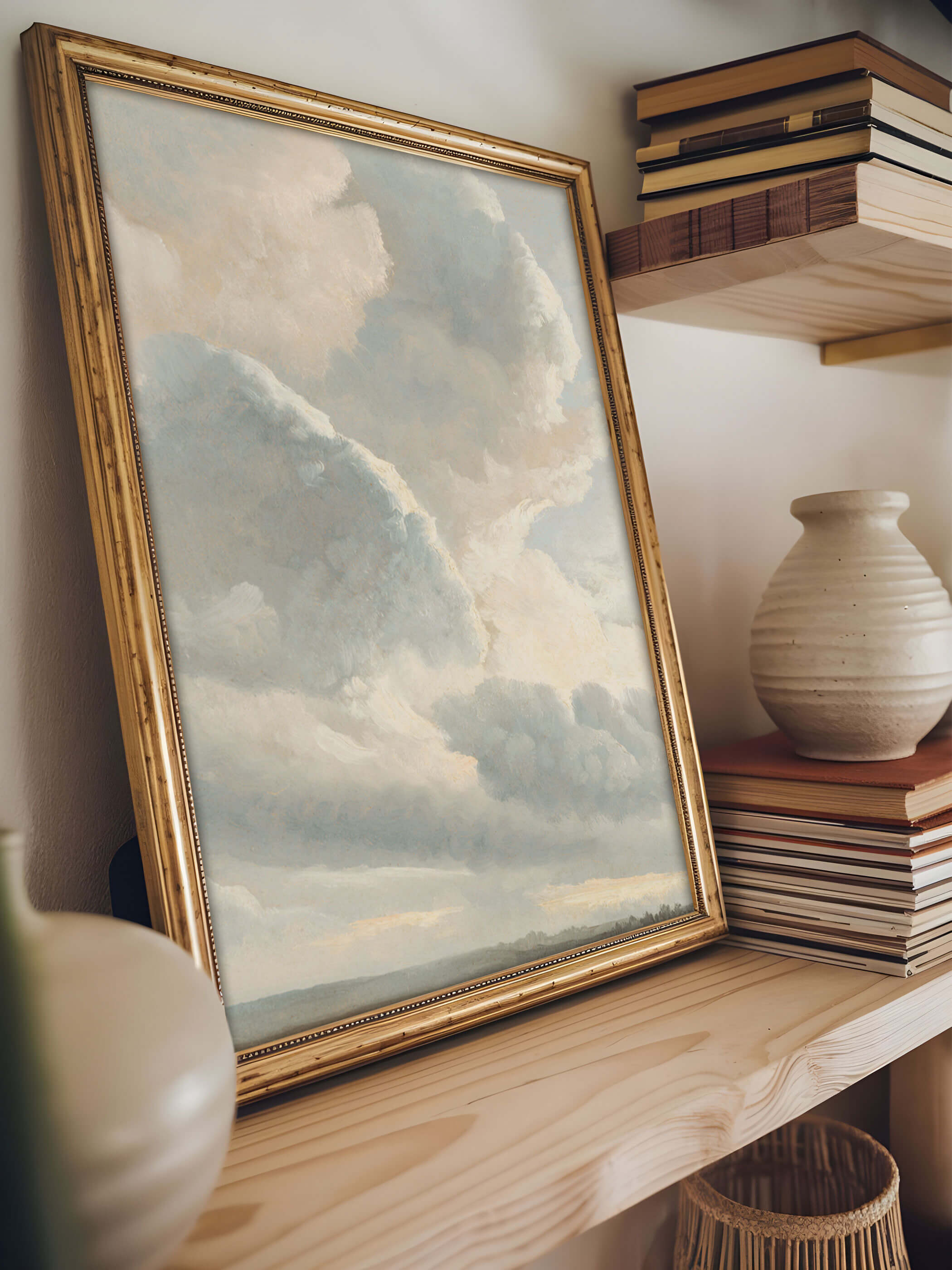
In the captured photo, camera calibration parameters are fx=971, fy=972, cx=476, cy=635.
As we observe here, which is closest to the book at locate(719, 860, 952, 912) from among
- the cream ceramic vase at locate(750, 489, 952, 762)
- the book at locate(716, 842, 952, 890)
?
the book at locate(716, 842, 952, 890)

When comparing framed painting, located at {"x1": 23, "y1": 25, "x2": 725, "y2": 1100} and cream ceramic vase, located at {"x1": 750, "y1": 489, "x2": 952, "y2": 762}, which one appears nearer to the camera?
Answer: framed painting, located at {"x1": 23, "y1": 25, "x2": 725, "y2": 1100}

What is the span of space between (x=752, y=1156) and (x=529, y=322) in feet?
3.15

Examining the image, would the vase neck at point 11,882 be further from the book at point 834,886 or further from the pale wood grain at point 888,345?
the pale wood grain at point 888,345

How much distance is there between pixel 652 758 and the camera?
0.82 m

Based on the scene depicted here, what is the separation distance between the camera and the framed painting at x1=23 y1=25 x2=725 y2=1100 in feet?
1.96

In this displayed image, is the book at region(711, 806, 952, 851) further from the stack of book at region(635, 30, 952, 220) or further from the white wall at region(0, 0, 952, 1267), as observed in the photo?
the stack of book at region(635, 30, 952, 220)

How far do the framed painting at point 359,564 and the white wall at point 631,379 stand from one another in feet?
0.25

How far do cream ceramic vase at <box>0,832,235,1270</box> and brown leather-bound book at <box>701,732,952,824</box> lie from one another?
574mm

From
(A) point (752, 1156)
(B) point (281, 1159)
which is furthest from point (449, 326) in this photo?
(A) point (752, 1156)

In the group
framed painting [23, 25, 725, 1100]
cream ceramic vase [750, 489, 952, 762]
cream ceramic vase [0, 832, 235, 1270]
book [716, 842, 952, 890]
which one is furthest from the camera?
cream ceramic vase [750, 489, 952, 762]

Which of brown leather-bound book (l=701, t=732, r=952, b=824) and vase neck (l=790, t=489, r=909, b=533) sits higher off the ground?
vase neck (l=790, t=489, r=909, b=533)

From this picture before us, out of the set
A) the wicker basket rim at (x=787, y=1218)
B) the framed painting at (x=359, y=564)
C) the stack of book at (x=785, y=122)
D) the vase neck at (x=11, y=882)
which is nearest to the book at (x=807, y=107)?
the stack of book at (x=785, y=122)

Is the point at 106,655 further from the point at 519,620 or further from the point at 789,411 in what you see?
the point at 789,411

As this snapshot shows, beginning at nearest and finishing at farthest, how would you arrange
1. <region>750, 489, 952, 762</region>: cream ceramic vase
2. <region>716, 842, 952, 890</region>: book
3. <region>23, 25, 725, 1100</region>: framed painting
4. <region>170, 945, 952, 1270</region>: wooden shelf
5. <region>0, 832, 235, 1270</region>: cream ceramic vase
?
<region>0, 832, 235, 1270</region>: cream ceramic vase
<region>170, 945, 952, 1270</region>: wooden shelf
<region>23, 25, 725, 1100</region>: framed painting
<region>716, 842, 952, 890</region>: book
<region>750, 489, 952, 762</region>: cream ceramic vase
